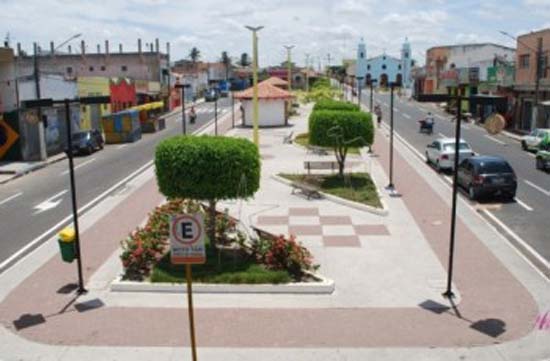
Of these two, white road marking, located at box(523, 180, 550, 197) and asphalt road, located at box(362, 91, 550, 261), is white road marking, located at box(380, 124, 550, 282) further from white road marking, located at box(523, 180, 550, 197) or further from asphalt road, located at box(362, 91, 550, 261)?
white road marking, located at box(523, 180, 550, 197)

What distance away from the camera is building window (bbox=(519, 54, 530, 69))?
49.6 meters

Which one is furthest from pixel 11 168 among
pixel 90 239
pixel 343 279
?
pixel 343 279

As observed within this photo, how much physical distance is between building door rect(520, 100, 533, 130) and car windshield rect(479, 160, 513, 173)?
27457 mm

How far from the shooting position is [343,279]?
14008 millimetres

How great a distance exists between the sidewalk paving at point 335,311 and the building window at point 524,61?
3589 centimetres

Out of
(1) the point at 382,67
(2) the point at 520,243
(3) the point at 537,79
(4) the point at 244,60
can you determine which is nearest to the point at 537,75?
(3) the point at 537,79

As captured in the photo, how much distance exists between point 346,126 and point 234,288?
13503mm

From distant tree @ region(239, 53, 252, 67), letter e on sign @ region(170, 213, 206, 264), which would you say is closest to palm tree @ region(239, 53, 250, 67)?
distant tree @ region(239, 53, 252, 67)

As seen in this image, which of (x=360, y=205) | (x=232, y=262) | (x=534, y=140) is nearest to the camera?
(x=232, y=262)

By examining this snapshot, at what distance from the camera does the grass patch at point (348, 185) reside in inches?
879

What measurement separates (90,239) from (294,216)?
6501 mm

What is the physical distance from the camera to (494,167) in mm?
22734

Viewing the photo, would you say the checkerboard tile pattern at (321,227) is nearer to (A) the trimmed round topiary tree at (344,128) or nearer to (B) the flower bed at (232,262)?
(B) the flower bed at (232,262)

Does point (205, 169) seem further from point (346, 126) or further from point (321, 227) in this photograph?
point (346, 126)
